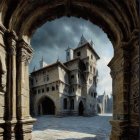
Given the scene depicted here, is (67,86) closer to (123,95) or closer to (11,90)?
(11,90)

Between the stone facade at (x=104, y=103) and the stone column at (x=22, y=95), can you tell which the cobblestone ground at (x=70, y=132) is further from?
the stone facade at (x=104, y=103)

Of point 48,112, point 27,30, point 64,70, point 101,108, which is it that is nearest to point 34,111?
point 48,112

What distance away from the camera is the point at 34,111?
39344 mm

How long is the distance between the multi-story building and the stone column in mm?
28640

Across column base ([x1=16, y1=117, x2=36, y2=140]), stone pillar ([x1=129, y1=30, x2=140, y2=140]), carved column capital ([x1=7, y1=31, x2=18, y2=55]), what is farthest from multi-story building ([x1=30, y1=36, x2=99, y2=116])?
stone pillar ([x1=129, y1=30, x2=140, y2=140])

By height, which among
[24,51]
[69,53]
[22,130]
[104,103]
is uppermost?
[69,53]

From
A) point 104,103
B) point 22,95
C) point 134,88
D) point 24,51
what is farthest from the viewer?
point 104,103

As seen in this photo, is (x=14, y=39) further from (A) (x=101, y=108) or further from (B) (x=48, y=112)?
(A) (x=101, y=108)

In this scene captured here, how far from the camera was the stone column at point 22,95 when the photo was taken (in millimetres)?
6074

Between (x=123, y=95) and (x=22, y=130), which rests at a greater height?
(x=123, y=95)

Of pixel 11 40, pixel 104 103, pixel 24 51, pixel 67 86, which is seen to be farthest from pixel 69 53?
pixel 11 40

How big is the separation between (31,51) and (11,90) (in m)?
1.72

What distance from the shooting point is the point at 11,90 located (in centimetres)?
595

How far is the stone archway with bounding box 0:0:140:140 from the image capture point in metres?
5.60
